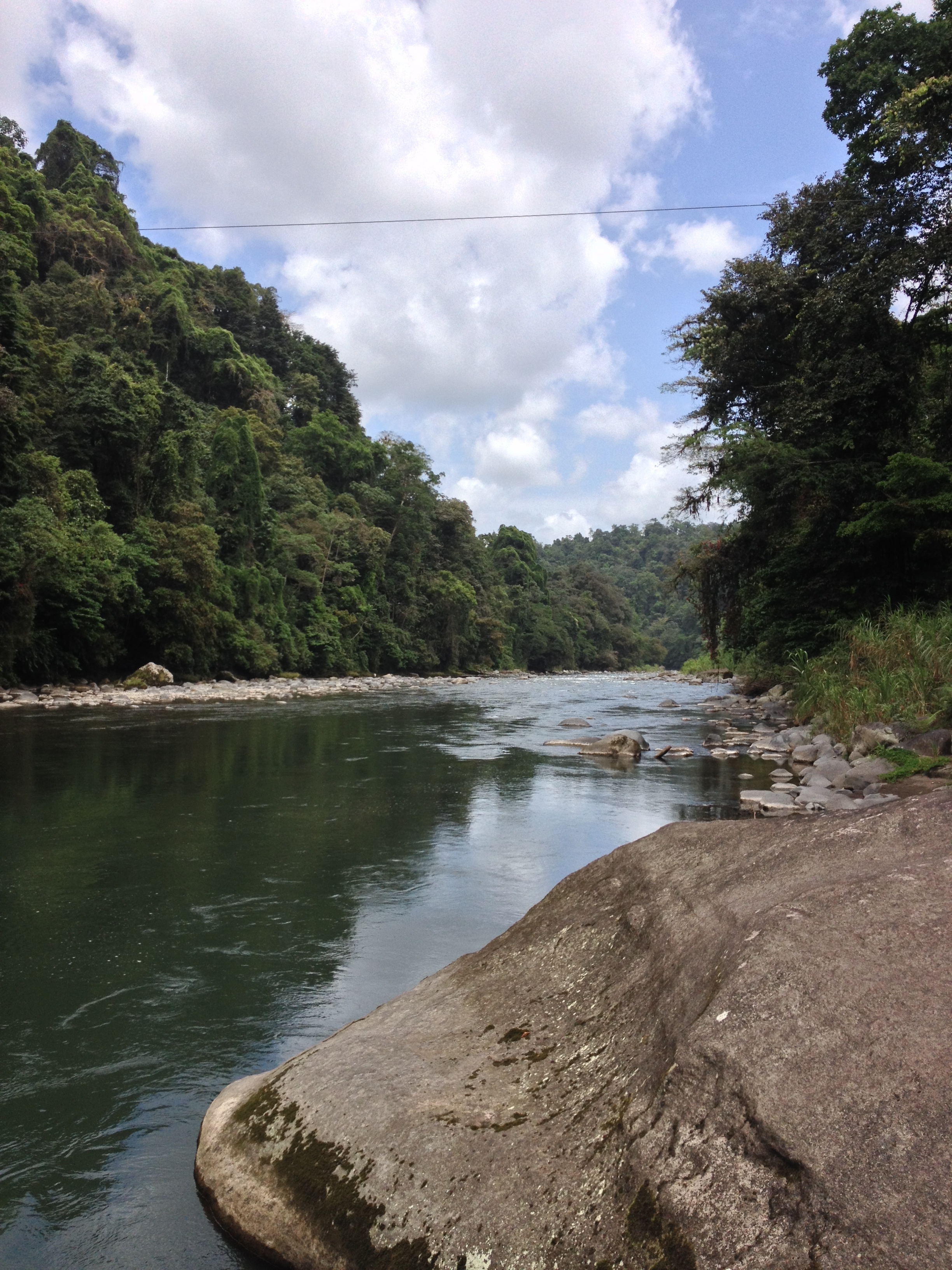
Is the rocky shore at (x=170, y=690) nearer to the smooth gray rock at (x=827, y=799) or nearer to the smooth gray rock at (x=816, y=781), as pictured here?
the smooth gray rock at (x=816, y=781)

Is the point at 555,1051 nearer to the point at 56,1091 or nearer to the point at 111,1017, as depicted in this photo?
the point at 56,1091

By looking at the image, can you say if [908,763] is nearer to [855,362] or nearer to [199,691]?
[855,362]

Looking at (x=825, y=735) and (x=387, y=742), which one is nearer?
(x=825, y=735)

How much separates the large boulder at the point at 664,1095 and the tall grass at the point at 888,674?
793cm

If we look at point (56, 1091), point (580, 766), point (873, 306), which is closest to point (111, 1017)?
point (56, 1091)

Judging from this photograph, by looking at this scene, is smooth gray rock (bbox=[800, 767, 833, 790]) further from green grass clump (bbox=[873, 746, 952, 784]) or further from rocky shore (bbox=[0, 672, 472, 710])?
rocky shore (bbox=[0, 672, 472, 710])

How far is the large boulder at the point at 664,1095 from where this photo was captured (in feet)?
5.12

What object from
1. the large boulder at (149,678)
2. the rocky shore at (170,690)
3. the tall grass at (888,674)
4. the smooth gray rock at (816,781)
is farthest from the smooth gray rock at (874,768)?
the large boulder at (149,678)

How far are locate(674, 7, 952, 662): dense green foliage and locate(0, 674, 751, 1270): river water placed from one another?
5.05m

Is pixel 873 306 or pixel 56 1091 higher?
pixel 873 306

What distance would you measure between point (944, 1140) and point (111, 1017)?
147 inches

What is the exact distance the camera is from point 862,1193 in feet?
4.91

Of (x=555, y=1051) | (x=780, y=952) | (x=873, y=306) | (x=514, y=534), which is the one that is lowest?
(x=555, y=1051)

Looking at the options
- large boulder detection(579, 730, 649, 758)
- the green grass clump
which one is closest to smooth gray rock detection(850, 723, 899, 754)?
the green grass clump
